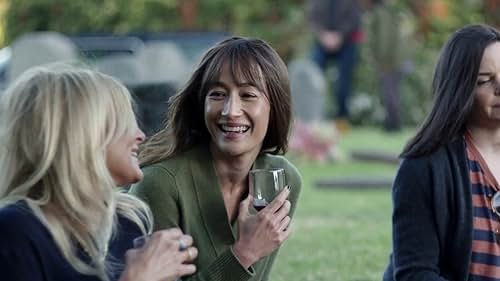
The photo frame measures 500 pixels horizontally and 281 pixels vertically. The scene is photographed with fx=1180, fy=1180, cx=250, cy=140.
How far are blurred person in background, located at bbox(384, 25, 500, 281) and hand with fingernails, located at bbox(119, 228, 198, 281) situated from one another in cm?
104

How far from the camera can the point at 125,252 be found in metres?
2.95

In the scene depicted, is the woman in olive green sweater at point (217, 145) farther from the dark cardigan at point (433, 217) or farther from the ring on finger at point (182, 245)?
the ring on finger at point (182, 245)

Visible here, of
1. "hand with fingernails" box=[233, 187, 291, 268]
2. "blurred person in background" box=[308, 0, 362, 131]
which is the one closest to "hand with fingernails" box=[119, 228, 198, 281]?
"hand with fingernails" box=[233, 187, 291, 268]

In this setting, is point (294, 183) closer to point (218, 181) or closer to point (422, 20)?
point (218, 181)

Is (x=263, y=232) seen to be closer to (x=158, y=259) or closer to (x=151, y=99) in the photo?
(x=158, y=259)

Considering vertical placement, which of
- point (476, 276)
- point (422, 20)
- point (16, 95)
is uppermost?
point (16, 95)

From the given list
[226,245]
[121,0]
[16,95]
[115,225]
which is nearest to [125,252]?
[115,225]

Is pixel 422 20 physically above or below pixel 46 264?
below

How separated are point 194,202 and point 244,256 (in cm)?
37

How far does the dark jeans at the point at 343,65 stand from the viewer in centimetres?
1680

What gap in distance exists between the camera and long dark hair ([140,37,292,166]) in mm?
3604

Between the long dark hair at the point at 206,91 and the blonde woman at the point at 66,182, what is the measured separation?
2.61ft

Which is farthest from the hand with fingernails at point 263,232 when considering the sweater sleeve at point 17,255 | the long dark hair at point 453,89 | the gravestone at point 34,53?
the gravestone at point 34,53

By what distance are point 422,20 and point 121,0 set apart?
545 cm
